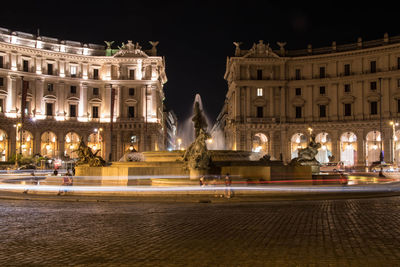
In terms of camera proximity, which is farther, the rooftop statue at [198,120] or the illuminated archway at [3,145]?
the illuminated archway at [3,145]

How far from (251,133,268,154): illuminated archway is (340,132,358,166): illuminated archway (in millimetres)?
12750

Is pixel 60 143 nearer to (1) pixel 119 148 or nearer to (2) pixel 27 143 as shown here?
(2) pixel 27 143

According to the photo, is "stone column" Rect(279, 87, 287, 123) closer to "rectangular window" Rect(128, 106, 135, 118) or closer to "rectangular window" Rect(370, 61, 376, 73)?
"rectangular window" Rect(370, 61, 376, 73)

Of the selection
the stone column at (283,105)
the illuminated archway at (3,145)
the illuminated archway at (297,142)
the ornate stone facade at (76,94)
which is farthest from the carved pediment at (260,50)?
the illuminated archway at (3,145)

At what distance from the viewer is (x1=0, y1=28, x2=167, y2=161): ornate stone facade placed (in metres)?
65.8

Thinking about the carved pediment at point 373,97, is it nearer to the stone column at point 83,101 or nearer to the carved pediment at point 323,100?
the carved pediment at point 323,100

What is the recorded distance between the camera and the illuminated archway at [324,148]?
6912 centimetres

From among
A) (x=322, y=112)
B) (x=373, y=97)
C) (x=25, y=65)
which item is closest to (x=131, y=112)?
(x=25, y=65)

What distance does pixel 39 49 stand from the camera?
222 feet

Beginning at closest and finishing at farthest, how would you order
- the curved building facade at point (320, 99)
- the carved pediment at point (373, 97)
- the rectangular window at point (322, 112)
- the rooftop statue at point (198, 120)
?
the rooftop statue at point (198, 120) < the curved building facade at point (320, 99) < the carved pediment at point (373, 97) < the rectangular window at point (322, 112)

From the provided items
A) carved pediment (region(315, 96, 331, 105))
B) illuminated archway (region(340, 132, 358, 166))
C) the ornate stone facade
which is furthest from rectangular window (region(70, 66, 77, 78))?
illuminated archway (region(340, 132, 358, 166))

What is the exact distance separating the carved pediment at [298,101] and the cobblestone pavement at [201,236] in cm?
5599

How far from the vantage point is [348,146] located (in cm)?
7100

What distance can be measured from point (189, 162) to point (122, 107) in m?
50.3
